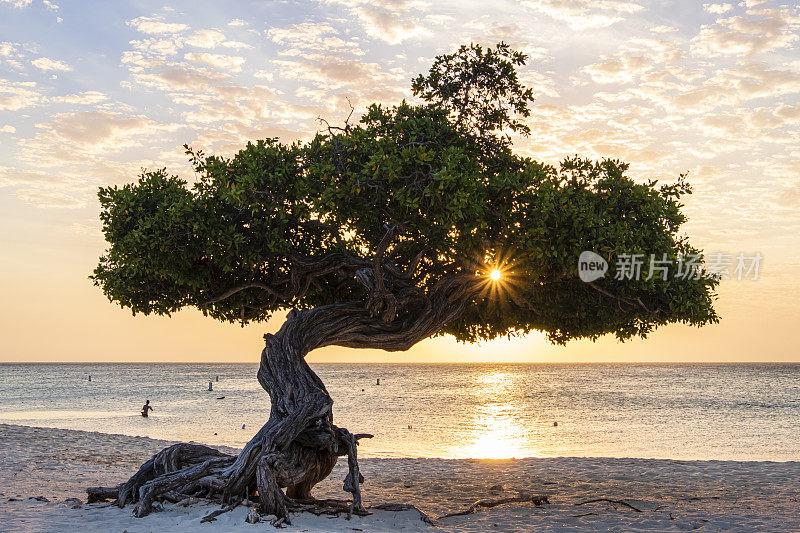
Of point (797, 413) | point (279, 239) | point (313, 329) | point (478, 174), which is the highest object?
point (478, 174)

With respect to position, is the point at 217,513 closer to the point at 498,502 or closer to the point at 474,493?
the point at 498,502

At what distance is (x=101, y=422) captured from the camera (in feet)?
142

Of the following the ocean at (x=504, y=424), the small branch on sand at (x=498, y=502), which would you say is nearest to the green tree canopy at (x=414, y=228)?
the small branch on sand at (x=498, y=502)

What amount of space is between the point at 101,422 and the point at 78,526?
37272 millimetres

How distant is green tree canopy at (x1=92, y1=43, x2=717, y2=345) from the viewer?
35.0 ft

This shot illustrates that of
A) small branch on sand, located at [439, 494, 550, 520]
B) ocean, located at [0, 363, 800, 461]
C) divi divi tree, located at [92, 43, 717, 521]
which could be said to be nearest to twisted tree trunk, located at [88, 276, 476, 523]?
divi divi tree, located at [92, 43, 717, 521]

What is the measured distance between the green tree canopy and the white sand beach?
3840mm

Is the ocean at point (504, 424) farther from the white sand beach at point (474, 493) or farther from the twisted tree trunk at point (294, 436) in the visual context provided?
the twisted tree trunk at point (294, 436)

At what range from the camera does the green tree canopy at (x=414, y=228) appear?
10.7 m

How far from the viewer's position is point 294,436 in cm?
1084

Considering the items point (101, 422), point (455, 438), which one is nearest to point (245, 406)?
point (101, 422)

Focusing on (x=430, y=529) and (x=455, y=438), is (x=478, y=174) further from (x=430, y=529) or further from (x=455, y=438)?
(x=455, y=438)

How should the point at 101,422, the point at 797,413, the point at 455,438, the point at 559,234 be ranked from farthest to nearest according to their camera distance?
the point at 797,413 < the point at 101,422 < the point at 455,438 < the point at 559,234

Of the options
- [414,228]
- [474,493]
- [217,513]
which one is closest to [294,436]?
[217,513]
